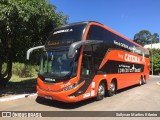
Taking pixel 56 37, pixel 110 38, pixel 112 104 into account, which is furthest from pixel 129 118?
pixel 110 38

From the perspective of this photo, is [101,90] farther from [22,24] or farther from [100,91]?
[22,24]

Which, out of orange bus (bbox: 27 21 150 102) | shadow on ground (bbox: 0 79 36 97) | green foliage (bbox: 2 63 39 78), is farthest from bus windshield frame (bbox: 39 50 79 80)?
green foliage (bbox: 2 63 39 78)

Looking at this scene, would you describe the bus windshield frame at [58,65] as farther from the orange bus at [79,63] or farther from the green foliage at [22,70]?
the green foliage at [22,70]

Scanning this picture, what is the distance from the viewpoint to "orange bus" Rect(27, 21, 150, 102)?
956 centimetres

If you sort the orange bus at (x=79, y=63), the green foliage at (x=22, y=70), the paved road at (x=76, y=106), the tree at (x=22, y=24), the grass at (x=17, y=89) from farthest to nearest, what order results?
the green foliage at (x=22, y=70) < the grass at (x=17, y=89) < the tree at (x=22, y=24) < the paved road at (x=76, y=106) < the orange bus at (x=79, y=63)

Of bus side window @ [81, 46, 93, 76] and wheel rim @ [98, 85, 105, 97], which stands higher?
bus side window @ [81, 46, 93, 76]

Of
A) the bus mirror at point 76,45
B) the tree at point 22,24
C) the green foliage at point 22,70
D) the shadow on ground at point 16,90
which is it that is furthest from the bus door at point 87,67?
the green foliage at point 22,70

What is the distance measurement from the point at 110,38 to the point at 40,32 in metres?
4.34

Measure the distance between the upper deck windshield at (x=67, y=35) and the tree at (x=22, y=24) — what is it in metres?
1.72

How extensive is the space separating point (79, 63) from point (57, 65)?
3.22ft

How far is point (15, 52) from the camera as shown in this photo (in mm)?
14742

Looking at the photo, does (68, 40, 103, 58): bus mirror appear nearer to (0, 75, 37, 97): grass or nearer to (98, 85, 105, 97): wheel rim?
(98, 85, 105, 97): wheel rim

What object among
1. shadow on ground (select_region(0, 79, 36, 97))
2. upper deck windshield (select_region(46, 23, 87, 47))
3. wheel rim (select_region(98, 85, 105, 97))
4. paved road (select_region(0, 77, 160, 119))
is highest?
upper deck windshield (select_region(46, 23, 87, 47))

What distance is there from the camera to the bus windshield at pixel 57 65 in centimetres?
960
